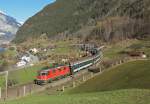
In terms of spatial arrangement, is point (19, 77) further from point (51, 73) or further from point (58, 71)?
point (51, 73)

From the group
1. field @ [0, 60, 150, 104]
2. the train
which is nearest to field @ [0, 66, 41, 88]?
the train

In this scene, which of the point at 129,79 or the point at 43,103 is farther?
the point at 129,79

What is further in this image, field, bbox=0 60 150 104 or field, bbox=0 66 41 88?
field, bbox=0 66 41 88

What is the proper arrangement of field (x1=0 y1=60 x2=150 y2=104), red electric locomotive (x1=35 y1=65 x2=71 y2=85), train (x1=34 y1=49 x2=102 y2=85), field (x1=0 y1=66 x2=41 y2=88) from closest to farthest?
field (x1=0 y1=60 x2=150 y2=104) < red electric locomotive (x1=35 y1=65 x2=71 y2=85) < train (x1=34 y1=49 x2=102 y2=85) < field (x1=0 y1=66 x2=41 y2=88)

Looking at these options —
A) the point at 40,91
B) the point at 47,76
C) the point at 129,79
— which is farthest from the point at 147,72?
the point at 47,76

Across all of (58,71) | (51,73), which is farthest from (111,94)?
(58,71)

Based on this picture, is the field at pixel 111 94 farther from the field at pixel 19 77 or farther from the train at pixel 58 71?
the field at pixel 19 77

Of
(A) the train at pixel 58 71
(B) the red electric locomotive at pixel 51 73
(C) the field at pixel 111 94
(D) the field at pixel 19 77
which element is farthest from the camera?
(D) the field at pixel 19 77

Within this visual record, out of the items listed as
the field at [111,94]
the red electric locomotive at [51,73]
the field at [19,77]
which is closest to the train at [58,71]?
the red electric locomotive at [51,73]

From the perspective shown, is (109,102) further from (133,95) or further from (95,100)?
(133,95)

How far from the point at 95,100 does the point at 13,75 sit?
5248cm

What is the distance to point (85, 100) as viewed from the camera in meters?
36.2

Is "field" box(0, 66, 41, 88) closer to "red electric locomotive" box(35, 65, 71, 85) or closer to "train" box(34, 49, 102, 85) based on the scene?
"red electric locomotive" box(35, 65, 71, 85)

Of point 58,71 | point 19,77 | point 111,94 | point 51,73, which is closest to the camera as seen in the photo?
point 111,94
